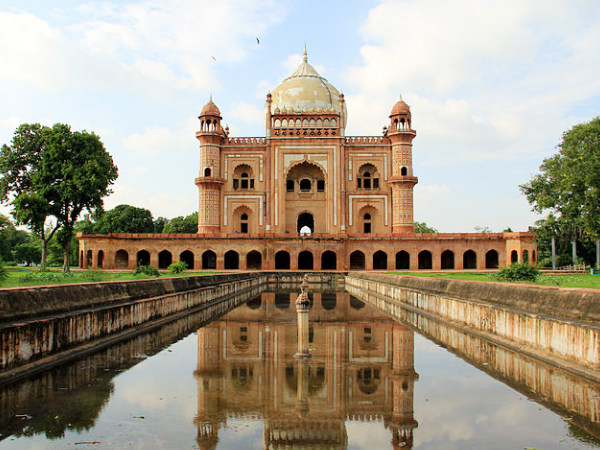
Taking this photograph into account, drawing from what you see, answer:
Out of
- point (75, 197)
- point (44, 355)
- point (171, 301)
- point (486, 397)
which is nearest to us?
point (486, 397)

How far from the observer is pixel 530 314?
6.98m

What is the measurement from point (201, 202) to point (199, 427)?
33.5m

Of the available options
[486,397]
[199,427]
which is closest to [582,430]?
[486,397]

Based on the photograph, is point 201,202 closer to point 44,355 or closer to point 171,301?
point 171,301

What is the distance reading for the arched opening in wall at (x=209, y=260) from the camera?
115ft

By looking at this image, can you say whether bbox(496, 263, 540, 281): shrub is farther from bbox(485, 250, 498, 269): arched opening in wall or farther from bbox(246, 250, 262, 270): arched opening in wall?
bbox(246, 250, 262, 270): arched opening in wall

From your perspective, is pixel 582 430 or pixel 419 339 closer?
pixel 582 430

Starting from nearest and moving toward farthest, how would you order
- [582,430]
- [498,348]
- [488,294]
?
[582,430] → [498,348] → [488,294]

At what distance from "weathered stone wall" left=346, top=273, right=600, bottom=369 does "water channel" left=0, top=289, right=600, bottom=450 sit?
0.34 meters

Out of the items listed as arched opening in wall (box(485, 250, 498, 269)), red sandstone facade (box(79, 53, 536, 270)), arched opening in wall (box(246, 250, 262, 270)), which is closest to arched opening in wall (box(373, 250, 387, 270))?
red sandstone facade (box(79, 53, 536, 270))

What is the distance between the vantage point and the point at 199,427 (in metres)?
4.06

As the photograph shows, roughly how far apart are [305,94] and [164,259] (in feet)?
60.1

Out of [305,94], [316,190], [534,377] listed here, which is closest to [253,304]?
[534,377]

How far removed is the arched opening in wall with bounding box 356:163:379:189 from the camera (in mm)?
38250
